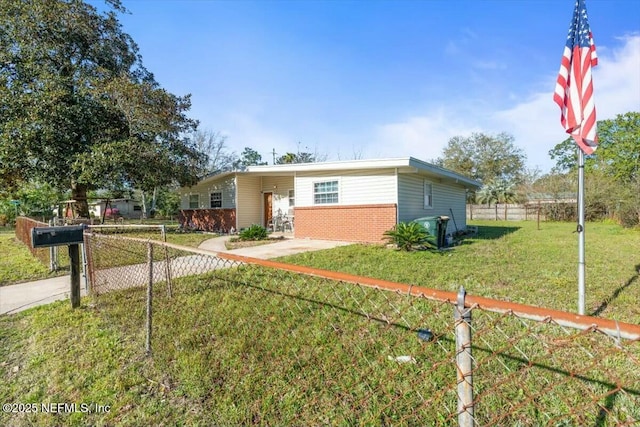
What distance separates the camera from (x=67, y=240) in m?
4.08

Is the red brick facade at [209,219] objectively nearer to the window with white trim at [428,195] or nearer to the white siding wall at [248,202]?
the white siding wall at [248,202]

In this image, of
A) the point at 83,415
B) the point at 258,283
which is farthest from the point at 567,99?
the point at 83,415

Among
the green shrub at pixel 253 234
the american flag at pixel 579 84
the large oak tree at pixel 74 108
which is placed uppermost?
the large oak tree at pixel 74 108

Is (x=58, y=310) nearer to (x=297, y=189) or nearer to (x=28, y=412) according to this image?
(x=28, y=412)

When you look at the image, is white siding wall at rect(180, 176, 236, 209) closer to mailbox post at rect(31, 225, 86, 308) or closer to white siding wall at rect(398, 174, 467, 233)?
white siding wall at rect(398, 174, 467, 233)

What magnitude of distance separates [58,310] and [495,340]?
17.5 ft

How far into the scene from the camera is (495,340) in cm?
320

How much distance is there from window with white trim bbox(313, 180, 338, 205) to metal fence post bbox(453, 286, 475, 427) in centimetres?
1079

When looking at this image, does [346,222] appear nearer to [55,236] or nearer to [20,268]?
[55,236]

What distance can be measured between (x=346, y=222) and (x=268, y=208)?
6523 mm

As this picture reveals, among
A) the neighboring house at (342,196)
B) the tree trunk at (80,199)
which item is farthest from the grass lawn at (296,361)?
the tree trunk at (80,199)

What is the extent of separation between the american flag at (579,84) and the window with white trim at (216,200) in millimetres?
15547

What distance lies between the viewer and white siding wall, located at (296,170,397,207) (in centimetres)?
1087

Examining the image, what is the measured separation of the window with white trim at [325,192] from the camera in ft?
39.3
